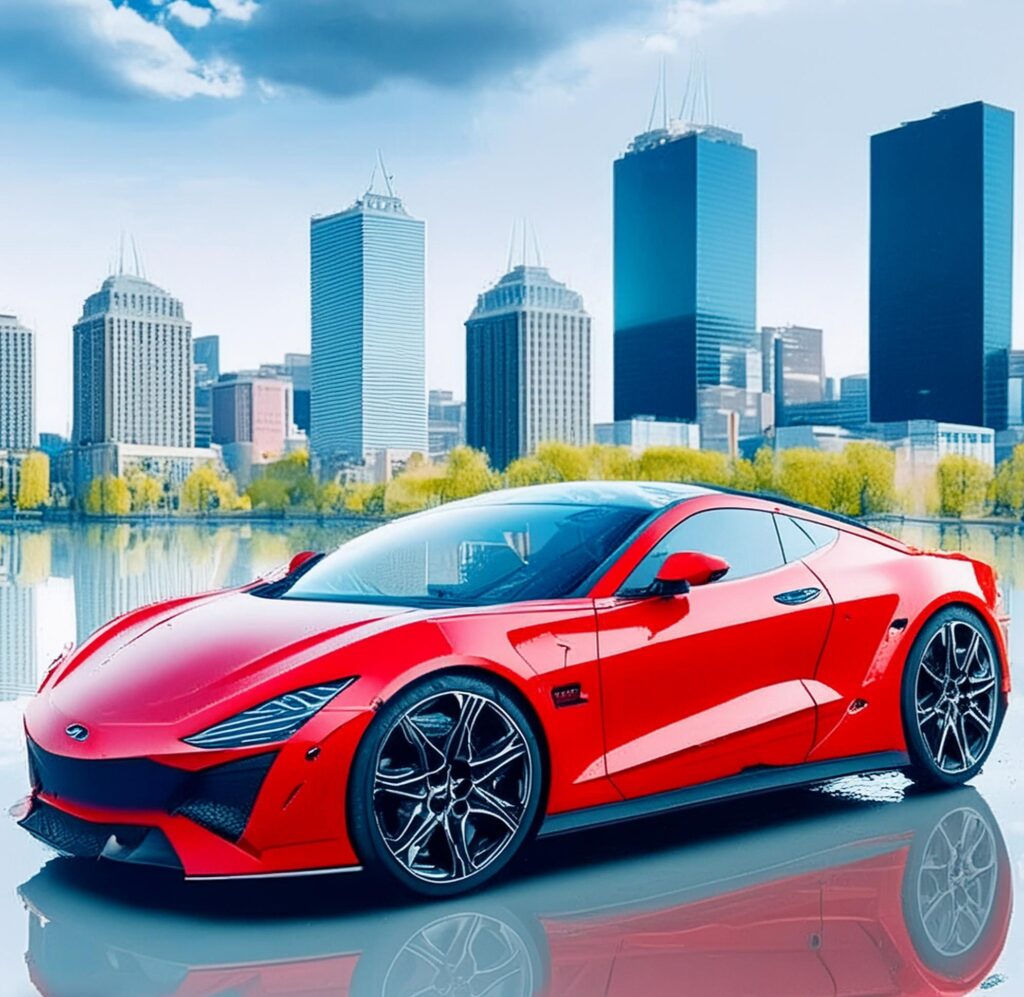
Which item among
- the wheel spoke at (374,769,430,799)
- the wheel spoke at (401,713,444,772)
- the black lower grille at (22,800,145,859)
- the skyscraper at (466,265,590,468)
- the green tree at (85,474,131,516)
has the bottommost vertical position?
the green tree at (85,474,131,516)

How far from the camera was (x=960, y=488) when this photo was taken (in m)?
98.8

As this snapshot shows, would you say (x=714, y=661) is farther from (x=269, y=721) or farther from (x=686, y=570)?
(x=269, y=721)

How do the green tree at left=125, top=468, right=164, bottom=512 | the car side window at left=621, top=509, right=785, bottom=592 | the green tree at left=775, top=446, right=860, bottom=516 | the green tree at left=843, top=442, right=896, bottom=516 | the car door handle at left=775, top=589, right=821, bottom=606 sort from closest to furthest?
the car side window at left=621, top=509, right=785, bottom=592 < the car door handle at left=775, top=589, right=821, bottom=606 < the green tree at left=843, top=442, right=896, bottom=516 < the green tree at left=775, top=446, right=860, bottom=516 < the green tree at left=125, top=468, right=164, bottom=512

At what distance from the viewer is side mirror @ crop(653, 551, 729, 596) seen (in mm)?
4641

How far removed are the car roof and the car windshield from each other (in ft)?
0.16

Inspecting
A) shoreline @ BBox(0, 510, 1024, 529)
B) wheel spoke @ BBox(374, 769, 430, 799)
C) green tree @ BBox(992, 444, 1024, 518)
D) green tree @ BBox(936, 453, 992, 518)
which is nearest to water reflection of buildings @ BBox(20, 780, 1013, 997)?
wheel spoke @ BBox(374, 769, 430, 799)

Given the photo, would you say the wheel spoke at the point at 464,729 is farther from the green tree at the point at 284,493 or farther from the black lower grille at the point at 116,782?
the green tree at the point at 284,493

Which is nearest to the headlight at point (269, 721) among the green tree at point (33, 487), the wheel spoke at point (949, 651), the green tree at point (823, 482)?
the wheel spoke at point (949, 651)

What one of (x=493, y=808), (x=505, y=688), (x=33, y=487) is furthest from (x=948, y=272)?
(x=493, y=808)

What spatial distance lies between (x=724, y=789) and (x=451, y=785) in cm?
112

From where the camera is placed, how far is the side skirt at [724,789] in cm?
Result: 452

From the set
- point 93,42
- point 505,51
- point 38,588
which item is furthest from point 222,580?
point 505,51

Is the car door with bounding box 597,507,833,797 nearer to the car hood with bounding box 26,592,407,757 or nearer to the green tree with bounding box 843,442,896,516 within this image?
the car hood with bounding box 26,592,407,757

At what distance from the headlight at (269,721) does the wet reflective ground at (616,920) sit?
527 millimetres
